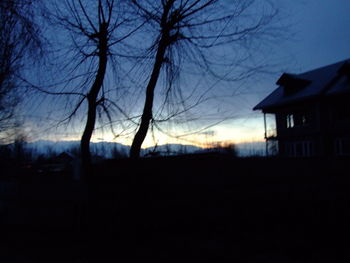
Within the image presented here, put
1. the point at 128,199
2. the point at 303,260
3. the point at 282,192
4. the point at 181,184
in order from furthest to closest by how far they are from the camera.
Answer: the point at 282,192 → the point at 181,184 → the point at 128,199 → the point at 303,260

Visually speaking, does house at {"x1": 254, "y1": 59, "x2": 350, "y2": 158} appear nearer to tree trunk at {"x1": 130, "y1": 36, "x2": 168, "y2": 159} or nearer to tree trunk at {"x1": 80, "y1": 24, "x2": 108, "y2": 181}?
tree trunk at {"x1": 130, "y1": 36, "x2": 168, "y2": 159}

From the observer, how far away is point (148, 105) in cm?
579

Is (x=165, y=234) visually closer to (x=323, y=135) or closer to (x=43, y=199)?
(x=43, y=199)

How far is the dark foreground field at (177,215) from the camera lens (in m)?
4.89

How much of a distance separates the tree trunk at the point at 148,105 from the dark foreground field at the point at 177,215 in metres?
0.36

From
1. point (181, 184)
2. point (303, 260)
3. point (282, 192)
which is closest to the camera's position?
point (303, 260)

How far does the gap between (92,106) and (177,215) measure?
3.17 m

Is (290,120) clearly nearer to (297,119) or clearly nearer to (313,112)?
(297,119)

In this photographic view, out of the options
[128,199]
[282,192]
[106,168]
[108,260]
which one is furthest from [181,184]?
[282,192]

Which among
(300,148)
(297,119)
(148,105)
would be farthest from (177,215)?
(297,119)

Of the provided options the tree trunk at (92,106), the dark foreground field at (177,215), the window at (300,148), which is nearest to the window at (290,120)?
the window at (300,148)

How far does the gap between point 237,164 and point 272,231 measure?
170 centimetres

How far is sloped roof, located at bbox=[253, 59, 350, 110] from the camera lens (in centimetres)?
1730

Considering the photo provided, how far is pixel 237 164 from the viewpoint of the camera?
6.40 meters
